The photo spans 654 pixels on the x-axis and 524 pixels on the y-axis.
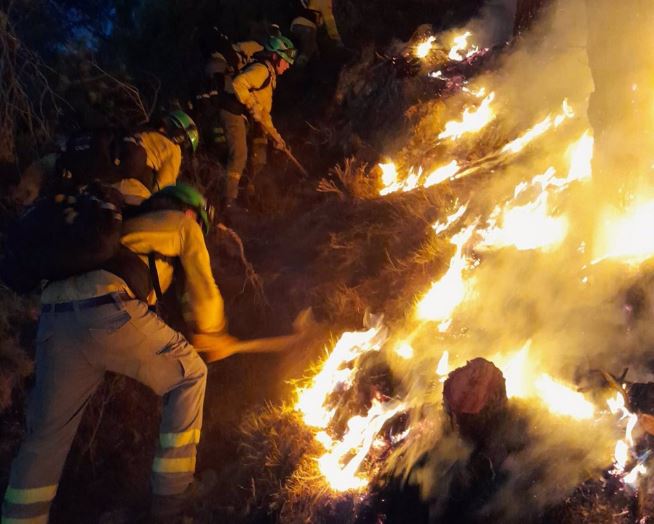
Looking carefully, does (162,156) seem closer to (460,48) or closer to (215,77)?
(215,77)

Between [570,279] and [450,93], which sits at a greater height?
[450,93]

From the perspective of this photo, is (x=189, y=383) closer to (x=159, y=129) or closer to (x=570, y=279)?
(x=159, y=129)

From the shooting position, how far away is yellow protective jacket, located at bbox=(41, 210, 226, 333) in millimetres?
3262

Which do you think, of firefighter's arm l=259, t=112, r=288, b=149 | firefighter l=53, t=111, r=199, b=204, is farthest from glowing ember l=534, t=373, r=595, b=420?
firefighter's arm l=259, t=112, r=288, b=149

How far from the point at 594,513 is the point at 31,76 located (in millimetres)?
4977

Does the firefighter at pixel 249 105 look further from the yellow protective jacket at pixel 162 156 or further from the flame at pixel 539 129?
the flame at pixel 539 129

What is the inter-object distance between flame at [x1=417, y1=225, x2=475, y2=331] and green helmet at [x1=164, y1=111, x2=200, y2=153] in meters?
2.28

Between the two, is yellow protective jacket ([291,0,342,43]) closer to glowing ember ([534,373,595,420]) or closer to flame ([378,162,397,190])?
flame ([378,162,397,190])

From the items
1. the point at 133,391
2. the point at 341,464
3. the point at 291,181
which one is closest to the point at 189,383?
the point at 341,464

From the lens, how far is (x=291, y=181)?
6.73m

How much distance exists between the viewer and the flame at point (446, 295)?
13.9 ft

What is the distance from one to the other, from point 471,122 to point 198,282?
138 inches

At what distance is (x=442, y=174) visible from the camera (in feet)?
18.3

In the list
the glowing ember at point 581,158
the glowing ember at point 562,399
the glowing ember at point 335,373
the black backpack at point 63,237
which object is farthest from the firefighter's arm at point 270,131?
the glowing ember at point 562,399
